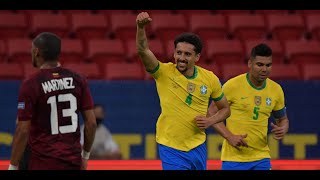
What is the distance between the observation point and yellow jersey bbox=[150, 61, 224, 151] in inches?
290

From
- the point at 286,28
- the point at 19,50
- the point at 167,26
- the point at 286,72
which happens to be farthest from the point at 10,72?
the point at 286,28

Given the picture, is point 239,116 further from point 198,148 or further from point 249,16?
point 249,16

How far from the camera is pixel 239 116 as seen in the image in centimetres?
809

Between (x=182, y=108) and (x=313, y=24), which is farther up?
(x=313, y=24)

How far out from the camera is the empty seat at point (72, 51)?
41.2 ft

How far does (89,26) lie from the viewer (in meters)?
13.4

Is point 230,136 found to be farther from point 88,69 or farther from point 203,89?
point 88,69

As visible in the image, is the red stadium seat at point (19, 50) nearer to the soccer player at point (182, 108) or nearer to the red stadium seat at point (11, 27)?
the red stadium seat at point (11, 27)

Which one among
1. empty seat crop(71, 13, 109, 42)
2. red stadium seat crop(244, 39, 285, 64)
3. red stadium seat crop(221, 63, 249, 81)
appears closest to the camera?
red stadium seat crop(221, 63, 249, 81)

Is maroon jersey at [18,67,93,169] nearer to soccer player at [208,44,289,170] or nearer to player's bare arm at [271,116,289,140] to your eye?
soccer player at [208,44,289,170]

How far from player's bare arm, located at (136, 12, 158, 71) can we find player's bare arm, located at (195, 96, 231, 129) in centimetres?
63

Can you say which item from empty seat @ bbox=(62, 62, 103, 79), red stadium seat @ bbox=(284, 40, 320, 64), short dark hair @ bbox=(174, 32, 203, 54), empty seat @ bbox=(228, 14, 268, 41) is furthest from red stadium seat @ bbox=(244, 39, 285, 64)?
short dark hair @ bbox=(174, 32, 203, 54)

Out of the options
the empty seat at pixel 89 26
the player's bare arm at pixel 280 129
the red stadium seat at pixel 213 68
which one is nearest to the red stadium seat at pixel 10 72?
the empty seat at pixel 89 26

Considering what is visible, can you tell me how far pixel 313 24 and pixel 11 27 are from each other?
16.3 ft
